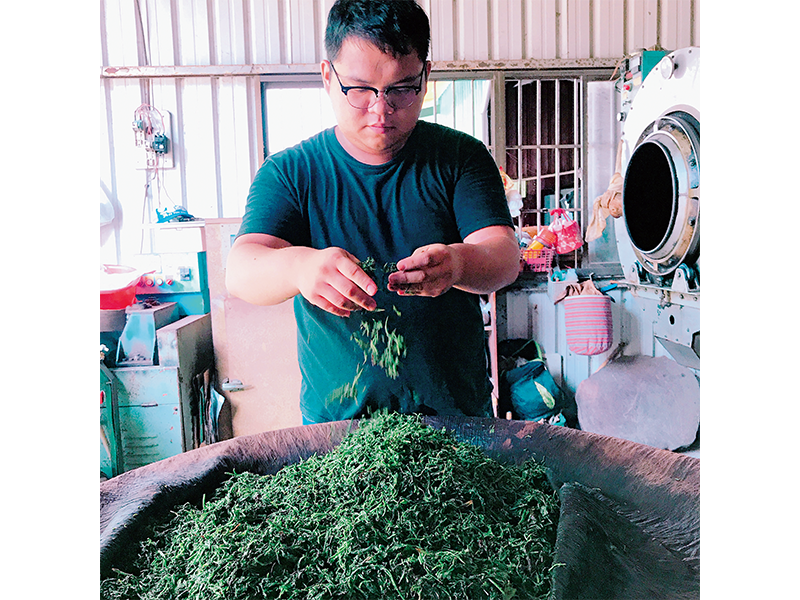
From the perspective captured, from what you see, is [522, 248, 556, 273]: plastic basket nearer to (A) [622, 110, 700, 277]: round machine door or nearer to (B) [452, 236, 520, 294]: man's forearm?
(A) [622, 110, 700, 277]: round machine door

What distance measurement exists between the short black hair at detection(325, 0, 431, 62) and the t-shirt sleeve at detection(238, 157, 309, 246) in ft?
1.27

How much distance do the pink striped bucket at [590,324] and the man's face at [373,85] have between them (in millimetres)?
2068

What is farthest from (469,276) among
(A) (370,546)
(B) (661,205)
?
(B) (661,205)

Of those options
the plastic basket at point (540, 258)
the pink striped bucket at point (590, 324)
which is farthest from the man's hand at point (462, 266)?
the plastic basket at point (540, 258)

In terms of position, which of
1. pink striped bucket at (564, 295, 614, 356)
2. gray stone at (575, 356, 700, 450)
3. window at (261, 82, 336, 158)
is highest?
window at (261, 82, 336, 158)

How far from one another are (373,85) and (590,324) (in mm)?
2304

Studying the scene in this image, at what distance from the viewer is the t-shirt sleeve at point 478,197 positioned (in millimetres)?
1406

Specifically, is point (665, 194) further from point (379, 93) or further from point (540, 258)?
point (379, 93)

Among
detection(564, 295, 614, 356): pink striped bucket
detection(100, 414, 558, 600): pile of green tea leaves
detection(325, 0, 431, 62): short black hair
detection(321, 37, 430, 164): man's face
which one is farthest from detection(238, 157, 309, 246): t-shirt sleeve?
detection(564, 295, 614, 356): pink striped bucket

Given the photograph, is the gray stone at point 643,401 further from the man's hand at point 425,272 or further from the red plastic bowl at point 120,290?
the red plastic bowl at point 120,290

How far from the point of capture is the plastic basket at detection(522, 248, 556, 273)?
11.0 feet

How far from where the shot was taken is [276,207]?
1.39m
